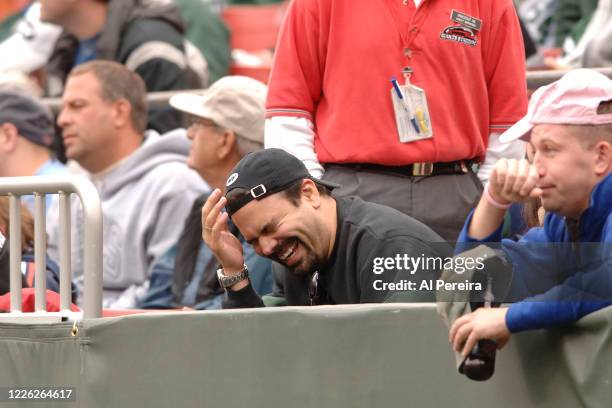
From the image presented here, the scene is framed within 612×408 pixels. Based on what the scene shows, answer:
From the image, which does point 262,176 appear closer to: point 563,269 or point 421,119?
point 421,119

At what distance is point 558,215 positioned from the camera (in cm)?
385

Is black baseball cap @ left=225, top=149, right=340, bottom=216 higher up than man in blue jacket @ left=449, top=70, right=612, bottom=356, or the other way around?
man in blue jacket @ left=449, top=70, right=612, bottom=356

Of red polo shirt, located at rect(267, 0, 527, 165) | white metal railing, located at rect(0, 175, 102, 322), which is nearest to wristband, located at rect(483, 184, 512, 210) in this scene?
white metal railing, located at rect(0, 175, 102, 322)

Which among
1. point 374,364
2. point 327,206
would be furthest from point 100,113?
point 374,364

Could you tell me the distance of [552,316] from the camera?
3.68m

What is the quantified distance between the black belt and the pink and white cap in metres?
1.40

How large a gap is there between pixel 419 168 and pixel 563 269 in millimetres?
1637

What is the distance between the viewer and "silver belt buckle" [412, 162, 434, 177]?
5.35 m

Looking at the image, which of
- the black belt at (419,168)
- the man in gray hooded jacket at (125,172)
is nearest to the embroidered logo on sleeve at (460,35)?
the black belt at (419,168)

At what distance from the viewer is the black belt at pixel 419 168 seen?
5.35m

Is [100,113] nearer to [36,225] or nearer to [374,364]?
[36,225]

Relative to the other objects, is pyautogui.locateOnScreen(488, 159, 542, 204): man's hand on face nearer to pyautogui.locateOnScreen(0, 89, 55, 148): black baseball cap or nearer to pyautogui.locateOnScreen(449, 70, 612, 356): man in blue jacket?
pyautogui.locateOnScreen(449, 70, 612, 356): man in blue jacket

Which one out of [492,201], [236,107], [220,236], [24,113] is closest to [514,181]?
[492,201]

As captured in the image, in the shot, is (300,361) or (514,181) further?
(300,361)
